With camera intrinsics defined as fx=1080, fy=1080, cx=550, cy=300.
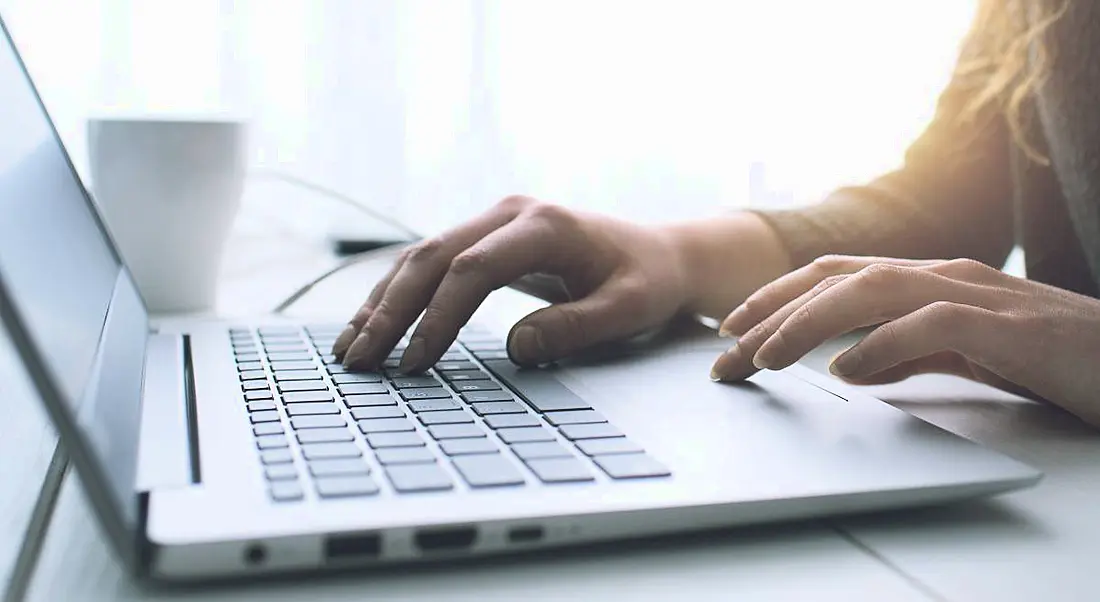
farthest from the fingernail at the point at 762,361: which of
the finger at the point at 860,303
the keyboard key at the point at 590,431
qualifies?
the keyboard key at the point at 590,431

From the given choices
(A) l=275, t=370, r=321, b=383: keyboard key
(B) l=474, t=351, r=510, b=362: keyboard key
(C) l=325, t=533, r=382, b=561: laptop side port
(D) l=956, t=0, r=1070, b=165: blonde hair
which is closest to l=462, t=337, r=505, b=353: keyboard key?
(B) l=474, t=351, r=510, b=362: keyboard key

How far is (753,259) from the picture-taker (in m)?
0.84

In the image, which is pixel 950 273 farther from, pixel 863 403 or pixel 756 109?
pixel 756 109

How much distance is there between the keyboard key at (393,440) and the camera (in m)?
0.43

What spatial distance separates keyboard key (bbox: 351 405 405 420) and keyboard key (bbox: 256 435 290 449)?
0.04 m

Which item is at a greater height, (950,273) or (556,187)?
(950,273)

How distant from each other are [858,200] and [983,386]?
0.95 ft

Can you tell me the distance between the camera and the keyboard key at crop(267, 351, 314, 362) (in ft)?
2.08

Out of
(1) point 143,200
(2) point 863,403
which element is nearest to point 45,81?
(1) point 143,200

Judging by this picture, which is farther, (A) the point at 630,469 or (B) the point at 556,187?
(B) the point at 556,187

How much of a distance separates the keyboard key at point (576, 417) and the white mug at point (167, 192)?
1.49 ft

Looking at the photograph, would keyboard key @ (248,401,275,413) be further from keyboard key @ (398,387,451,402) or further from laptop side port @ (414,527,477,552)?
laptop side port @ (414,527,477,552)

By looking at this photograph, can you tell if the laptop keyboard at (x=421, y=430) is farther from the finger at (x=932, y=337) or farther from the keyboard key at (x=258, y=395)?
the finger at (x=932, y=337)

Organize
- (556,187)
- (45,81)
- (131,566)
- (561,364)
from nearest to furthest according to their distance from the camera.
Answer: (131,566) → (561,364) → (45,81) → (556,187)
